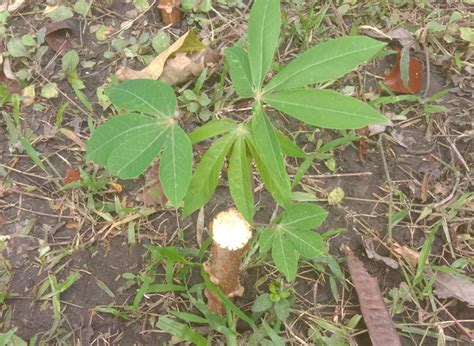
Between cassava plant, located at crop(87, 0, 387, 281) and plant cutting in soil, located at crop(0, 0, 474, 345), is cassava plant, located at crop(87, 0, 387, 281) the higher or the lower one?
the higher one

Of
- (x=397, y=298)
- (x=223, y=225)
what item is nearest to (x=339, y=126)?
(x=223, y=225)

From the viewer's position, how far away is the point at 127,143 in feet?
4.72

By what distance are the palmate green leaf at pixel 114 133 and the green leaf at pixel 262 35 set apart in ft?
1.04

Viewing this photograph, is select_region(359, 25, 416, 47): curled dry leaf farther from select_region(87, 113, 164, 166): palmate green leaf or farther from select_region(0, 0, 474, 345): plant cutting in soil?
select_region(87, 113, 164, 166): palmate green leaf

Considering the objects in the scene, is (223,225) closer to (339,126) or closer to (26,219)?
(339,126)

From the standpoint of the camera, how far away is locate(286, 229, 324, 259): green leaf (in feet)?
5.70

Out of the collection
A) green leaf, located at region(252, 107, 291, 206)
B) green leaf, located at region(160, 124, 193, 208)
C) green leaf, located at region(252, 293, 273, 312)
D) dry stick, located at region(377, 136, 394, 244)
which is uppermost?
green leaf, located at region(252, 107, 291, 206)

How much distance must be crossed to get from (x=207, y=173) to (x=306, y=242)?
1.49 ft

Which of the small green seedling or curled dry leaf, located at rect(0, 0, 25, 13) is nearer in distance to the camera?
the small green seedling

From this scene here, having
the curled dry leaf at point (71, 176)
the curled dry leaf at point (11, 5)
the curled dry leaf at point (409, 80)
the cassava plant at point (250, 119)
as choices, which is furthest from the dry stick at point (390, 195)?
the curled dry leaf at point (11, 5)

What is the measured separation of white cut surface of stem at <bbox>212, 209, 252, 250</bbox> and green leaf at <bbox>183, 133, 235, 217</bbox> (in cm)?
9

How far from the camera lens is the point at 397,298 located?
205cm

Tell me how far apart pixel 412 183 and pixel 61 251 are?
156cm

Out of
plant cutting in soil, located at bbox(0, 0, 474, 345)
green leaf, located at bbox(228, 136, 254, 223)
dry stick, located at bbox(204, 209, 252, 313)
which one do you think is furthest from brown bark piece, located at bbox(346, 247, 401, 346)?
green leaf, located at bbox(228, 136, 254, 223)
